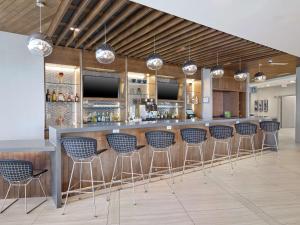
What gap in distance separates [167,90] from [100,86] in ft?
8.34

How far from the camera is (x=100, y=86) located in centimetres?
689

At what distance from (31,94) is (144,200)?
3.78 meters

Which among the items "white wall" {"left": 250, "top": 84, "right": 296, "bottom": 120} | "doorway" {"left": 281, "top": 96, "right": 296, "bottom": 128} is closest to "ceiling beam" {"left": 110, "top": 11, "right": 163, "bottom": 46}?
"white wall" {"left": 250, "top": 84, "right": 296, "bottom": 120}

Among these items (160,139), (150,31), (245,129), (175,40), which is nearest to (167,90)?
(175,40)

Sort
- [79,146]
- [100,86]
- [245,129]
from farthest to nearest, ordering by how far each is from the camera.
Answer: [100,86], [245,129], [79,146]

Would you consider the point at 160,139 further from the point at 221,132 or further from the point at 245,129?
the point at 245,129

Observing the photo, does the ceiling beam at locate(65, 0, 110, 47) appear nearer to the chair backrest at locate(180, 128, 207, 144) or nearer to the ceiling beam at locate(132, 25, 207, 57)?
the ceiling beam at locate(132, 25, 207, 57)

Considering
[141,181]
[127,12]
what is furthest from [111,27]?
[141,181]

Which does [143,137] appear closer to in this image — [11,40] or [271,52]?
[11,40]

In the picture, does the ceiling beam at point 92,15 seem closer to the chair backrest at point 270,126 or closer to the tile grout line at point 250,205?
the tile grout line at point 250,205

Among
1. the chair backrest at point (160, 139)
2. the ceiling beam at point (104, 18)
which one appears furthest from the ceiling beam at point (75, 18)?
the chair backrest at point (160, 139)

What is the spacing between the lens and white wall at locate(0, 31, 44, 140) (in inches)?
212

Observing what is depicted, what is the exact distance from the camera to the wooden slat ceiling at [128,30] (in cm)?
390

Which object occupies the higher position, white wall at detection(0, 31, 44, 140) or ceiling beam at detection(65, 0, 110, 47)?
ceiling beam at detection(65, 0, 110, 47)
